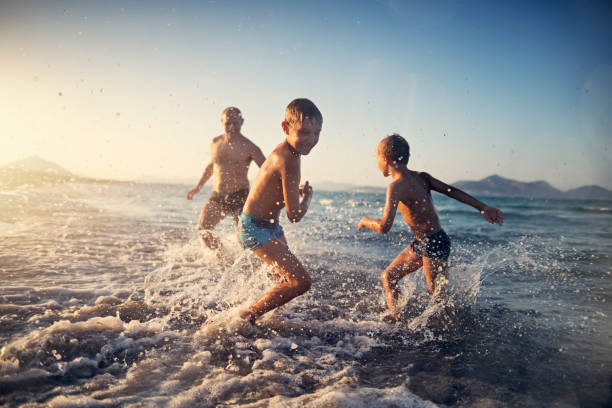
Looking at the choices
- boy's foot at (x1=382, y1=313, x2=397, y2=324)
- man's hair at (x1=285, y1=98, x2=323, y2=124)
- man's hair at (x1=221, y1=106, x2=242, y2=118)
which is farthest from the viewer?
man's hair at (x1=221, y1=106, x2=242, y2=118)

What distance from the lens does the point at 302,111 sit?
270cm

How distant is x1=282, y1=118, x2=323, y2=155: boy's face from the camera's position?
2.70 metres

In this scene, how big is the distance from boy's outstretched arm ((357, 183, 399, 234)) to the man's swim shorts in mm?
565

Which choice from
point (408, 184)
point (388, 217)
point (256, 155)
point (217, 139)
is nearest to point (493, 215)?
point (408, 184)

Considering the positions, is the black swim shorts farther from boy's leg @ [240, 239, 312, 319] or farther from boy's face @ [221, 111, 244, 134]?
boy's leg @ [240, 239, 312, 319]

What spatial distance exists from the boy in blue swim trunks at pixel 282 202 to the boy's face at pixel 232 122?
8.83 ft

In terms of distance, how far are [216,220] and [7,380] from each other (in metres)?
3.45

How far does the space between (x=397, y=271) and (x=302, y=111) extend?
212cm

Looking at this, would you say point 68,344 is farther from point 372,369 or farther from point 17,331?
point 372,369

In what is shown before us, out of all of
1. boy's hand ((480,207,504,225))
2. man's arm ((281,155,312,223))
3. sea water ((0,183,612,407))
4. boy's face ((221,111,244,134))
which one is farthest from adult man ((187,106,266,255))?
boy's hand ((480,207,504,225))

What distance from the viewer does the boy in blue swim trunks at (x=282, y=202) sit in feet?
8.90

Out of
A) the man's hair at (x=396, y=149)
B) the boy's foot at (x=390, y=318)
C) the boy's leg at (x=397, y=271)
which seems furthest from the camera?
the boy's leg at (x=397, y=271)

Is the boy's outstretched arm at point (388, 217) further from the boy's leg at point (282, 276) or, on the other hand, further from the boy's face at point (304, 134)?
the boy's face at point (304, 134)

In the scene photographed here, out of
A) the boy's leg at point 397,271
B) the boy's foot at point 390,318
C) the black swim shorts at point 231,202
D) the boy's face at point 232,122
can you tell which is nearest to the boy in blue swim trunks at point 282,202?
the boy's foot at point 390,318
